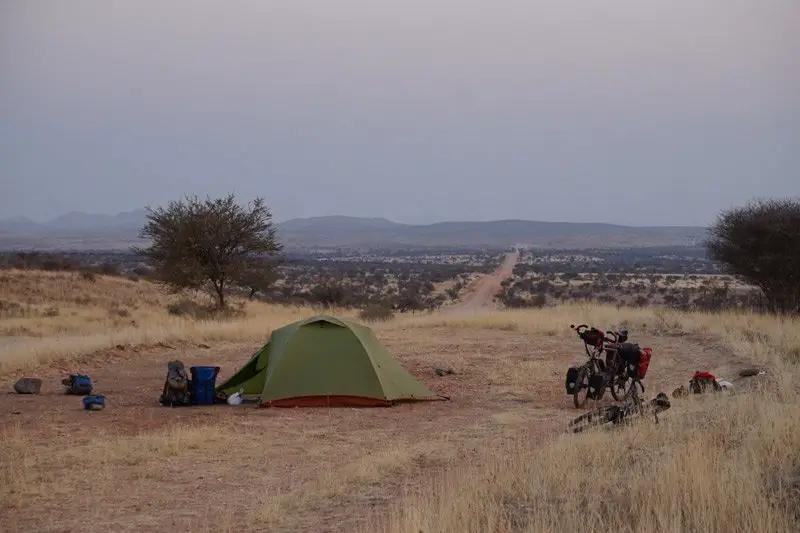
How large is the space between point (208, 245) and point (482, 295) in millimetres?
30572

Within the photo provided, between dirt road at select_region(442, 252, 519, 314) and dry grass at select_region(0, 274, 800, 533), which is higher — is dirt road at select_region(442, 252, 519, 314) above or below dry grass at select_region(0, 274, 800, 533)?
below

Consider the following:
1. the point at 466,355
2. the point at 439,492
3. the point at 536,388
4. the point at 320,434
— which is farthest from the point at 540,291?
the point at 439,492

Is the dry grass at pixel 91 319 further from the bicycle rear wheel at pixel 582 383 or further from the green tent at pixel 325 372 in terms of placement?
the bicycle rear wheel at pixel 582 383

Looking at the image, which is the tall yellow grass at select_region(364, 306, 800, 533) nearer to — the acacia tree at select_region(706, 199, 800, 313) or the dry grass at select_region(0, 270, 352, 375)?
the dry grass at select_region(0, 270, 352, 375)

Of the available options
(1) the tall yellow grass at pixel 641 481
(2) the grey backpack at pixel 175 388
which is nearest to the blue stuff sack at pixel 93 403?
(2) the grey backpack at pixel 175 388

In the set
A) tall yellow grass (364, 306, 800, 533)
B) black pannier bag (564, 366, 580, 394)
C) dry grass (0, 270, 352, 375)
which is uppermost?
tall yellow grass (364, 306, 800, 533)

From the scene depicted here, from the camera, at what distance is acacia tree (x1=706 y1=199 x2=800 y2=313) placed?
29.0 meters

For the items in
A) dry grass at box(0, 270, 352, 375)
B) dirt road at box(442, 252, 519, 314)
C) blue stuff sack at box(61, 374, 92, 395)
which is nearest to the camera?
blue stuff sack at box(61, 374, 92, 395)

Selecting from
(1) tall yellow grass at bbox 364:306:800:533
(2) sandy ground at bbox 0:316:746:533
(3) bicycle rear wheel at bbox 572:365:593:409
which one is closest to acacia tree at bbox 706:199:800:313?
(2) sandy ground at bbox 0:316:746:533

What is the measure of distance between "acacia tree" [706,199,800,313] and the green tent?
1743 cm

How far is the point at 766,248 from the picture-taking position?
29.4m

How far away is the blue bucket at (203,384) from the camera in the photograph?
14.4m

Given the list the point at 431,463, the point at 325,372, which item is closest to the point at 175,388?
the point at 325,372

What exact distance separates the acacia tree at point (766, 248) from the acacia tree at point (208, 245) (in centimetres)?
1653
